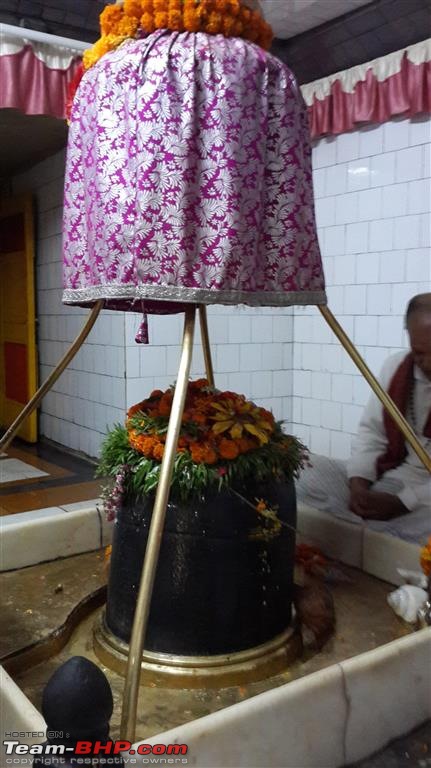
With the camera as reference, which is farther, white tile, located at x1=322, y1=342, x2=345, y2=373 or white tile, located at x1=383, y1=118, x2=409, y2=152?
white tile, located at x1=322, y1=342, x2=345, y2=373

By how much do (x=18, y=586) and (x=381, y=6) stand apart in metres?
3.24

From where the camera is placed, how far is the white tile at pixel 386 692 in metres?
1.48

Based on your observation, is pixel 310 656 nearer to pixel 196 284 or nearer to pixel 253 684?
pixel 253 684

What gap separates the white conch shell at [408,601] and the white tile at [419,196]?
230cm

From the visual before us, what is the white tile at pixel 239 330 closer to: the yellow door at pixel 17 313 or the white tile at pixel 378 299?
the white tile at pixel 378 299

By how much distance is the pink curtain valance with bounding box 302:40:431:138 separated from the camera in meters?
3.30

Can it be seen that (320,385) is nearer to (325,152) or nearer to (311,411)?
(311,411)

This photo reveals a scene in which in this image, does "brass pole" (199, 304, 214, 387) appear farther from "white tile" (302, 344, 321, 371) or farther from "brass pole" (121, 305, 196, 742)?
"white tile" (302, 344, 321, 371)

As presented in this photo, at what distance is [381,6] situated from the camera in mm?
3277

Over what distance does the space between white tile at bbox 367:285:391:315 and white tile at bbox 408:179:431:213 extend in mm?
473

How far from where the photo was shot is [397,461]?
2555 millimetres

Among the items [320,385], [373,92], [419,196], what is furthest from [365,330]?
[373,92]

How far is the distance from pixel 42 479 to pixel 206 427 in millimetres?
2739

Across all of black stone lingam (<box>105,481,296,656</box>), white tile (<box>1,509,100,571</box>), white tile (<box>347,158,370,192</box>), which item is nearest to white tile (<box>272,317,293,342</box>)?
white tile (<box>347,158,370,192</box>)
